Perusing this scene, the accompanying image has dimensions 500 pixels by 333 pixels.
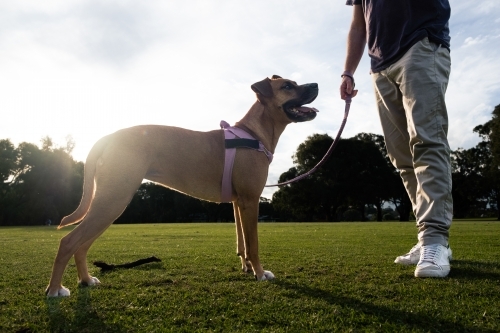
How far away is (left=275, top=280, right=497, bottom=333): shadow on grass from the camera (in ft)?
6.49

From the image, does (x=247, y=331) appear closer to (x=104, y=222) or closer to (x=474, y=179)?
(x=104, y=222)

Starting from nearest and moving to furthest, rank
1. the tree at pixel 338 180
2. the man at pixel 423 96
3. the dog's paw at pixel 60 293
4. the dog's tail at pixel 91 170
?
the dog's paw at pixel 60 293, the dog's tail at pixel 91 170, the man at pixel 423 96, the tree at pixel 338 180

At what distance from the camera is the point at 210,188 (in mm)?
4164

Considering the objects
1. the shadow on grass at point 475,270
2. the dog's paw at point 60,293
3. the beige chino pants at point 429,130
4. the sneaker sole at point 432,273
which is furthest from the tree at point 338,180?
the dog's paw at point 60,293

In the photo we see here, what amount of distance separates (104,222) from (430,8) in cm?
357

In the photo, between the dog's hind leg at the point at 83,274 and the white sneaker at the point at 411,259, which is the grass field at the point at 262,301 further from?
the white sneaker at the point at 411,259

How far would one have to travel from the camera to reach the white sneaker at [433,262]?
3.34 metres

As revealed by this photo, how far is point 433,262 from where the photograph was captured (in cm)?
342

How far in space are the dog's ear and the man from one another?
4.06 ft

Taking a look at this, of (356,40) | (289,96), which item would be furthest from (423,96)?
(289,96)

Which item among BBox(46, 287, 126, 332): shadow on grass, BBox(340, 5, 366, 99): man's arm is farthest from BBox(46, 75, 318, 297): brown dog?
BBox(340, 5, 366, 99): man's arm

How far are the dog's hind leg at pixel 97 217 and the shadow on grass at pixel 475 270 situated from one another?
281 centimetres

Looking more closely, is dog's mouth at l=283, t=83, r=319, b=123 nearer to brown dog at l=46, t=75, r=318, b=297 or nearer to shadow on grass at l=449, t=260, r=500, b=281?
brown dog at l=46, t=75, r=318, b=297

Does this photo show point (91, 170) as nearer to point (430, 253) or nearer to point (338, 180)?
point (430, 253)
